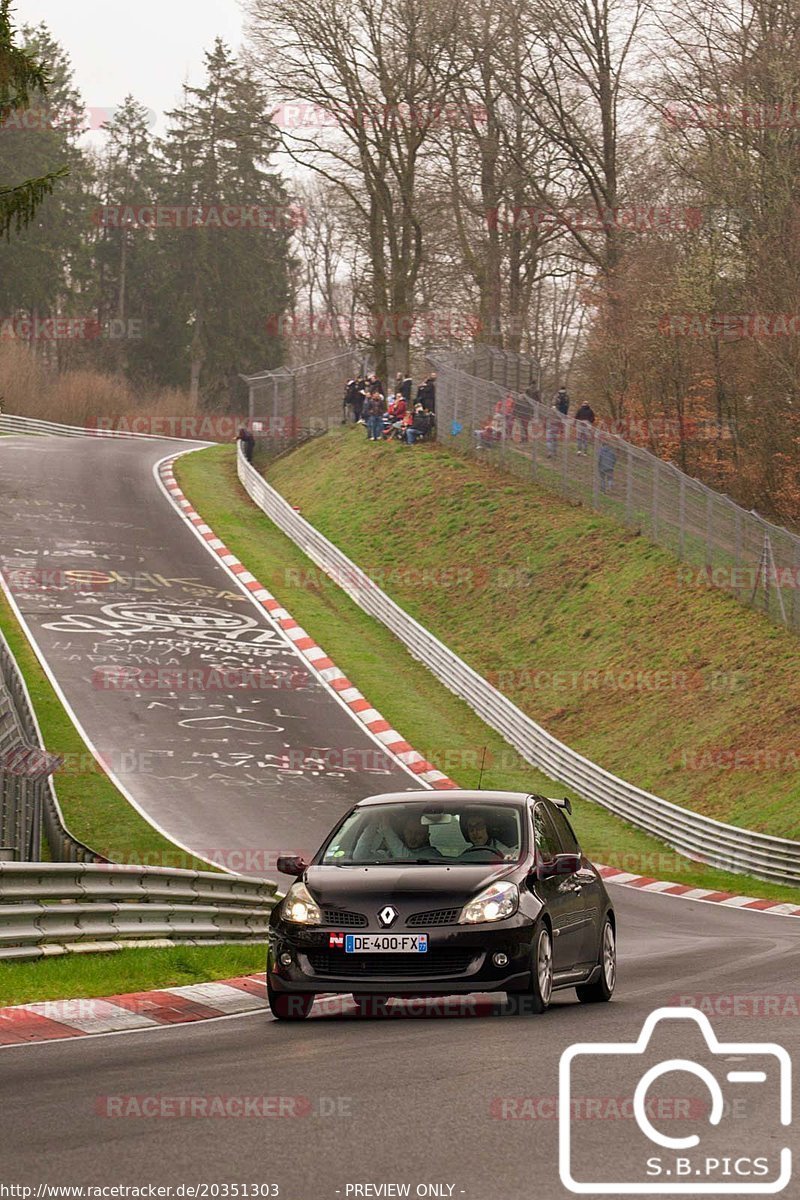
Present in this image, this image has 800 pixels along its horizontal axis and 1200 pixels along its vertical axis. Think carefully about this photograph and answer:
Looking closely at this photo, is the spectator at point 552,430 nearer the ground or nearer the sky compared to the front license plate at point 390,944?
nearer the sky

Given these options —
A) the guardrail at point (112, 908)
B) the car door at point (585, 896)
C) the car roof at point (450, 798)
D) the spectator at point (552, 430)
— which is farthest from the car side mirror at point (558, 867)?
the spectator at point (552, 430)

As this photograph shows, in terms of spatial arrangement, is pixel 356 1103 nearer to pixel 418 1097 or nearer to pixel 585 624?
pixel 418 1097

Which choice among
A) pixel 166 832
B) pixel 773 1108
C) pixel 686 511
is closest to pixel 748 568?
pixel 686 511

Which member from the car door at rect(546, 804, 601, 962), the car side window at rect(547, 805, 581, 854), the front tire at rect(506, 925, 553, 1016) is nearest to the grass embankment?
the car side window at rect(547, 805, 581, 854)

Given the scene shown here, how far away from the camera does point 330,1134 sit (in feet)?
21.8

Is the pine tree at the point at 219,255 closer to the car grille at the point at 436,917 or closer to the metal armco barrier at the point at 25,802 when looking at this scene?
the metal armco barrier at the point at 25,802

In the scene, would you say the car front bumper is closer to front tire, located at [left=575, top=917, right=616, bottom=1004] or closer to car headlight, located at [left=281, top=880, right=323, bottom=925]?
car headlight, located at [left=281, top=880, right=323, bottom=925]

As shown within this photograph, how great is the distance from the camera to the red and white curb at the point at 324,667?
29.3 meters

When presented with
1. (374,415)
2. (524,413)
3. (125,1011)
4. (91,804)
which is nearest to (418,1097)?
(125,1011)

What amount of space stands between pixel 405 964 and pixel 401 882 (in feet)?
1.75

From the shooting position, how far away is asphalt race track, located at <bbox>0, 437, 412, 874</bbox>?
82.8ft

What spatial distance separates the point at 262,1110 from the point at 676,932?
12.8 m

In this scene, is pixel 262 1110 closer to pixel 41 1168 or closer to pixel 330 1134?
pixel 330 1134

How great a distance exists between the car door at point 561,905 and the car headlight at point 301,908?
1.46m
